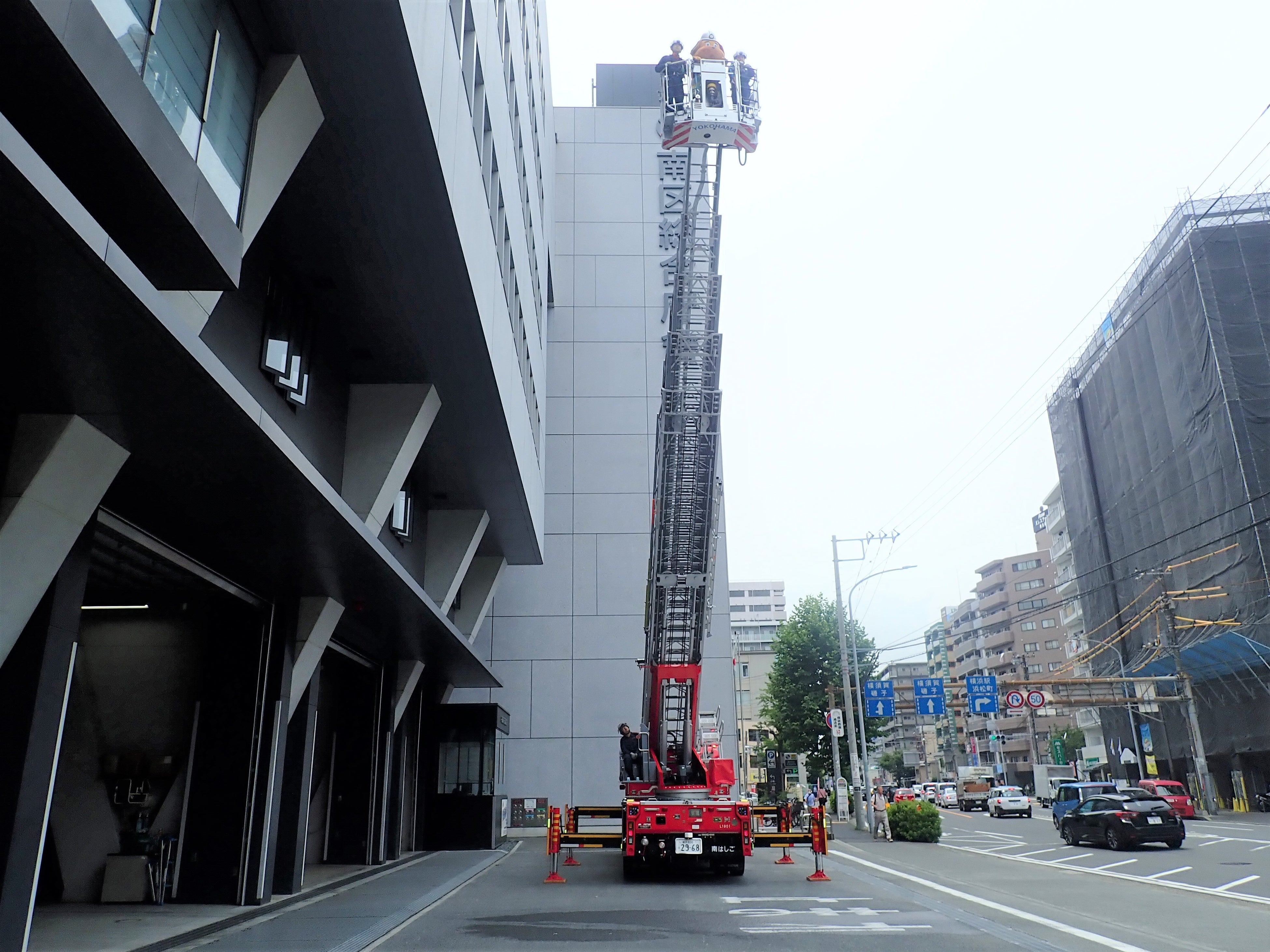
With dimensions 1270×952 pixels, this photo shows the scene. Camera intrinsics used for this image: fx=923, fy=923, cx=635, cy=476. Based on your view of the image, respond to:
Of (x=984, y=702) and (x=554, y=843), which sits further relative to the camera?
(x=984, y=702)

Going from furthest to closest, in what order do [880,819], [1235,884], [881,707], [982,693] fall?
[982,693], [881,707], [880,819], [1235,884]

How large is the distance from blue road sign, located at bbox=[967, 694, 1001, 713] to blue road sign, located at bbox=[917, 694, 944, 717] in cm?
158

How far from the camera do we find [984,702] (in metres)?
42.4

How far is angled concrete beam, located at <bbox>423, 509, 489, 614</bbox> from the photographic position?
70.5ft

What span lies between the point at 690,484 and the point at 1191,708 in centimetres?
2928

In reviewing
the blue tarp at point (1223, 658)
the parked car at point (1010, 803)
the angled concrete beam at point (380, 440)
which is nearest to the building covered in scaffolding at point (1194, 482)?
the blue tarp at point (1223, 658)

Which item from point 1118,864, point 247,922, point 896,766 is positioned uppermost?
point 896,766

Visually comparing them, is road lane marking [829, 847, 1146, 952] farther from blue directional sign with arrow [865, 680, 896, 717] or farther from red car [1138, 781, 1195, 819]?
red car [1138, 781, 1195, 819]

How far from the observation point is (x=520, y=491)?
21.4 m

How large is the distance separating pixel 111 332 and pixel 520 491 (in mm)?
15577

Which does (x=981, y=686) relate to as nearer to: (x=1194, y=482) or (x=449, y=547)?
(x=1194, y=482)

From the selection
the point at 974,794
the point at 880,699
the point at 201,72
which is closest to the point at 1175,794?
the point at 880,699

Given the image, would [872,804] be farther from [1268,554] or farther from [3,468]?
[3,468]

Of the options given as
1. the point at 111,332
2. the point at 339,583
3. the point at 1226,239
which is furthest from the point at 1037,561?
the point at 111,332
